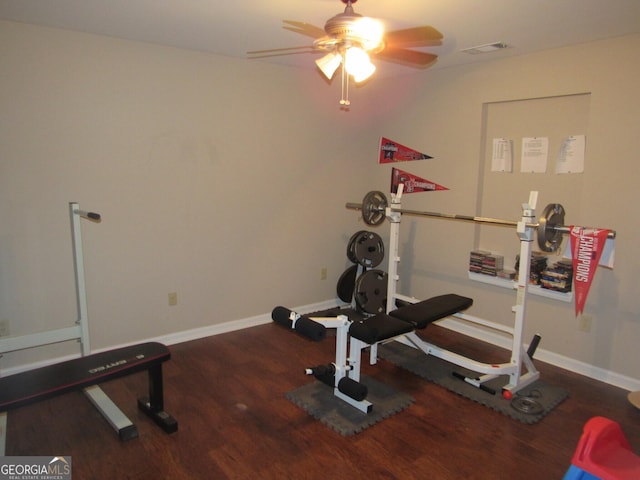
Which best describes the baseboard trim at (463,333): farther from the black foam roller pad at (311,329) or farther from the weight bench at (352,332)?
the black foam roller pad at (311,329)

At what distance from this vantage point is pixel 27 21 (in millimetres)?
2613

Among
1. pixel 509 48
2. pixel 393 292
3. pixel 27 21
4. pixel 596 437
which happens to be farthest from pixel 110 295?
pixel 509 48

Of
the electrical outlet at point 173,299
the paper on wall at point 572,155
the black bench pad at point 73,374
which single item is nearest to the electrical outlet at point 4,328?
the black bench pad at point 73,374

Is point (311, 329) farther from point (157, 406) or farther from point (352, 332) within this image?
point (157, 406)

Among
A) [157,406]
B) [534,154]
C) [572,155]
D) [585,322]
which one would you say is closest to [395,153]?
[534,154]

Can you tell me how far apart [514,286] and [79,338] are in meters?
2.69

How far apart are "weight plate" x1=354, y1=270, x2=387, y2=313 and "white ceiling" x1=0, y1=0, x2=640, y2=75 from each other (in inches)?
75.5

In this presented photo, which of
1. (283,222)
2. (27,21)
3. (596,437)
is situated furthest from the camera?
(283,222)

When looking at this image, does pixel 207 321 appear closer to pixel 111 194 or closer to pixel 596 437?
pixel 111 194

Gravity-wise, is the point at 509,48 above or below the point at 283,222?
above

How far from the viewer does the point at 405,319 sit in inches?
110

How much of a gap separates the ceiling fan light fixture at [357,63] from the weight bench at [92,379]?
1760 millimetres

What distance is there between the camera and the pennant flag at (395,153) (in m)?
4.09

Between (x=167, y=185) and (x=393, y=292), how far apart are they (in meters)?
1.90
